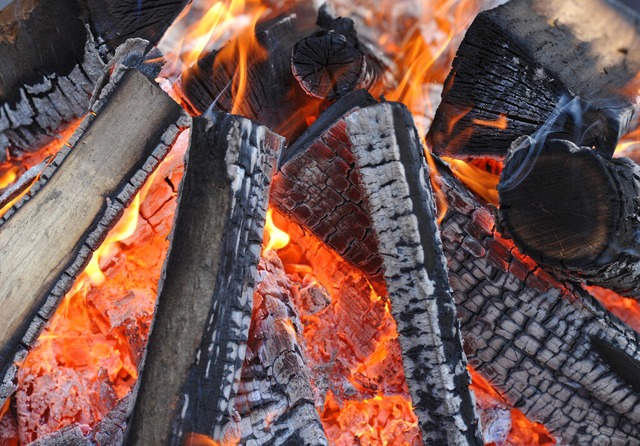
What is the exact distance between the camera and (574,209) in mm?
1425

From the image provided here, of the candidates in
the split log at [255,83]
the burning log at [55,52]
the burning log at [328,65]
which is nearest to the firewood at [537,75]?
the burning log at [328,65]

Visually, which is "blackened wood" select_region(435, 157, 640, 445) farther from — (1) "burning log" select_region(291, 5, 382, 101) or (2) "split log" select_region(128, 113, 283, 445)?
(2) "split log" select_region(128, 113, 283, 445)

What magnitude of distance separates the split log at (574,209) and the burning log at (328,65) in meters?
0.67

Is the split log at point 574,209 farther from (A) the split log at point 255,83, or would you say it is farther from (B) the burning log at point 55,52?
(B) the burning log at point 55,52

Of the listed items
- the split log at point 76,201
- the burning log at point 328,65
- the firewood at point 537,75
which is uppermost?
the split log at point 76,201

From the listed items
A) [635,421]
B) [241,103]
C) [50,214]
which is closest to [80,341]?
[50,214]

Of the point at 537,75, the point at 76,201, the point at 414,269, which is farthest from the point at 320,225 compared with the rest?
the point at 537,75

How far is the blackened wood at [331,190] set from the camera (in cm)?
172

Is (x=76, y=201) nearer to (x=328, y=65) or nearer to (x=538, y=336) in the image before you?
(x=328, y=65)

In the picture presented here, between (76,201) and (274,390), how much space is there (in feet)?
2.54

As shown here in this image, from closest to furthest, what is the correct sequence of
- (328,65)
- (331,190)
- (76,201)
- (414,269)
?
(414,269), (76,201), (331,190), (328,65)

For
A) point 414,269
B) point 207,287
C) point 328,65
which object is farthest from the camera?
point 328,65

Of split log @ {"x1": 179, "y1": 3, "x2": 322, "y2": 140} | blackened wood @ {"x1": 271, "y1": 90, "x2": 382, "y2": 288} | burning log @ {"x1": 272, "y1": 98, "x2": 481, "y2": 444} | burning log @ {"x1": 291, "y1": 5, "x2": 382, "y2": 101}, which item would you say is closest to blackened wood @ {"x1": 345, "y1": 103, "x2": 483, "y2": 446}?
burning log @ {"x1": 272, "y1": 98, "x2": 481, "y2": 444}

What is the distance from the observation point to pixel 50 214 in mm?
1563
